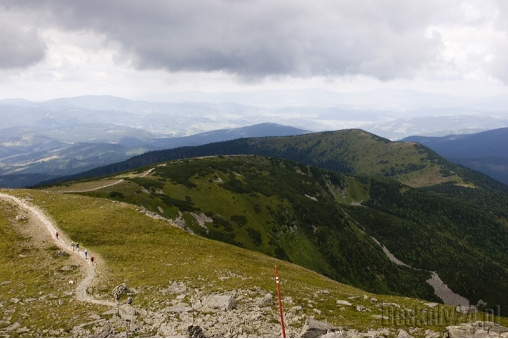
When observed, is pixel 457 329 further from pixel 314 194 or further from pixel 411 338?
pixel 314 194

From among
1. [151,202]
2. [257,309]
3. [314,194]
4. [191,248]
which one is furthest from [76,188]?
[314,194]

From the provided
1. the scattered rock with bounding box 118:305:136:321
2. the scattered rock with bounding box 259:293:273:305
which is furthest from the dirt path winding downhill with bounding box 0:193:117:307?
the scattered rock with bounding box 259:293:273:305

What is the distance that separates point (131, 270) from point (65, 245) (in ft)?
48.5

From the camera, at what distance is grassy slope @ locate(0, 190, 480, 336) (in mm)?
24219

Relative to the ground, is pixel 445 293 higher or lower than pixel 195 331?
lower

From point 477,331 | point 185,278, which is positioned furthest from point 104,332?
point 477,331

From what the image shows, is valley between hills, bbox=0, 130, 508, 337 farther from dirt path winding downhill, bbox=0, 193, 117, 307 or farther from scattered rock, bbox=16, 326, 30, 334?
dirt path winding downhill, bbox=0, 193, 117, 307

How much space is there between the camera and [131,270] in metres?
34.8

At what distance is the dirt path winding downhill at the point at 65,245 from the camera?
27.1 m

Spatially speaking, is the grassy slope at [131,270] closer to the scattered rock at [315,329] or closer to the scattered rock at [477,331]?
the scattered rock at [315,329]

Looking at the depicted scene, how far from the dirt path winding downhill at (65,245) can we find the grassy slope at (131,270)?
3.42 ft

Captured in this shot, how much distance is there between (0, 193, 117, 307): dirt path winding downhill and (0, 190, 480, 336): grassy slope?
1.04 metres

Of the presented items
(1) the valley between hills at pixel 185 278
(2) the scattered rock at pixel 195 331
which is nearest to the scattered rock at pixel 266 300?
(1) the valley between hills at pixel 185 278

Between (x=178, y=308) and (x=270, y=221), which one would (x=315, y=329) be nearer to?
(x=178, y=308)
